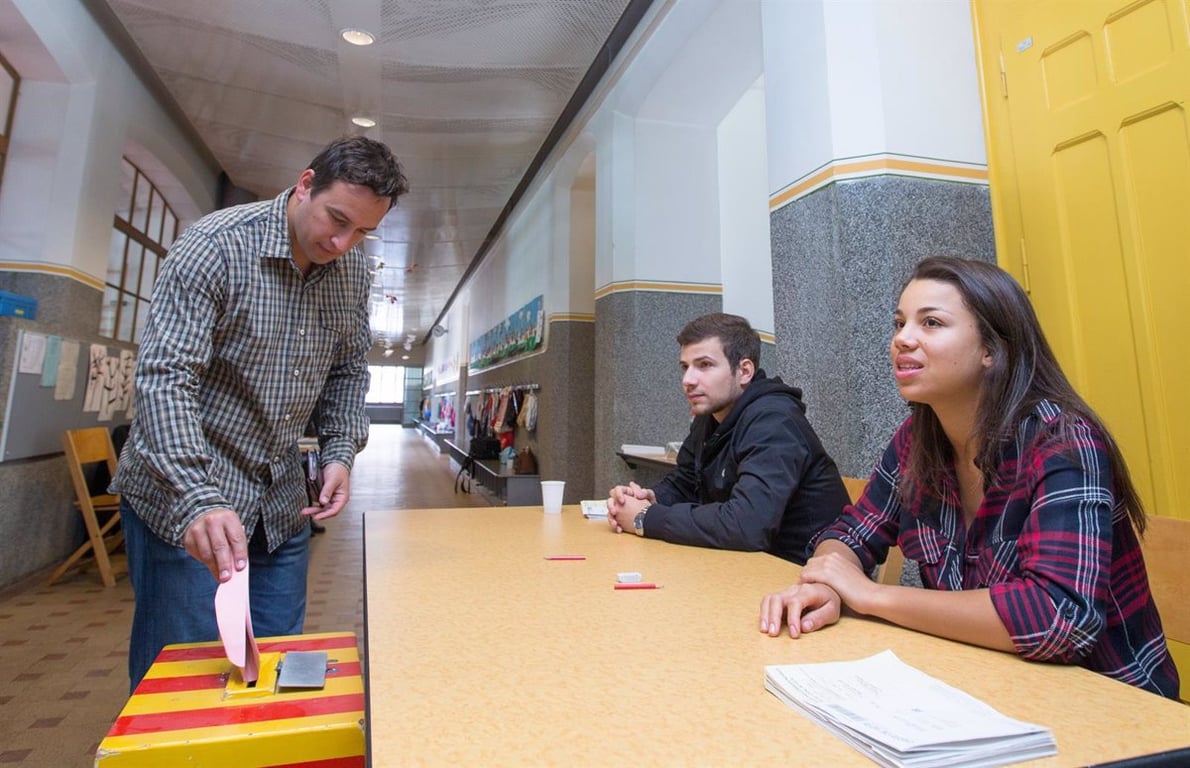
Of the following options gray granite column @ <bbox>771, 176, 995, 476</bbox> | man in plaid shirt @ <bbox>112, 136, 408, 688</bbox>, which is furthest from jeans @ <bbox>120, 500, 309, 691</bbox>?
gray granite column @ <bbox>771, 176, 995, 476</bbox>

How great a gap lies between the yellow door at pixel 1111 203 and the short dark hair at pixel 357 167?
194 cm

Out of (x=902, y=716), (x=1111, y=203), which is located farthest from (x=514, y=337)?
(x=902, y=716)

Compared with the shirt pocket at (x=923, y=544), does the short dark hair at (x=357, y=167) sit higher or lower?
higher

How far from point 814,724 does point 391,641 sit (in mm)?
518

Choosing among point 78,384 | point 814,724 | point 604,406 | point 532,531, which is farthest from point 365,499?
point 814,724

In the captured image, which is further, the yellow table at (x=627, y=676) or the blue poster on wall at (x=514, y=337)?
the blue poster on wall at (x=514, y=337)

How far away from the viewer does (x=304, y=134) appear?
17.4 feet

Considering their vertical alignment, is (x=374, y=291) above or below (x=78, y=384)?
above

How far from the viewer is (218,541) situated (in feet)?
3.06

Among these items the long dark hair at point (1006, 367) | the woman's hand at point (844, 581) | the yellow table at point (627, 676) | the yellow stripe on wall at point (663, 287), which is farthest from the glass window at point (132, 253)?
the long dark hair at point (1006, 367)

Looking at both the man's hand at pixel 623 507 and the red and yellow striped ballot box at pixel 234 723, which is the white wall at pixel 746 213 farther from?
the red and yellow striped ballot box at pixel 234 723

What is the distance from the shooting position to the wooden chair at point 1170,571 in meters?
0.97

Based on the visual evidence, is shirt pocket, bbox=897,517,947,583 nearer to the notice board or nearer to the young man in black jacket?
the young man in black jacket

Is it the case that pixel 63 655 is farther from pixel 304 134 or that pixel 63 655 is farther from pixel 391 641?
pixel 304 134
